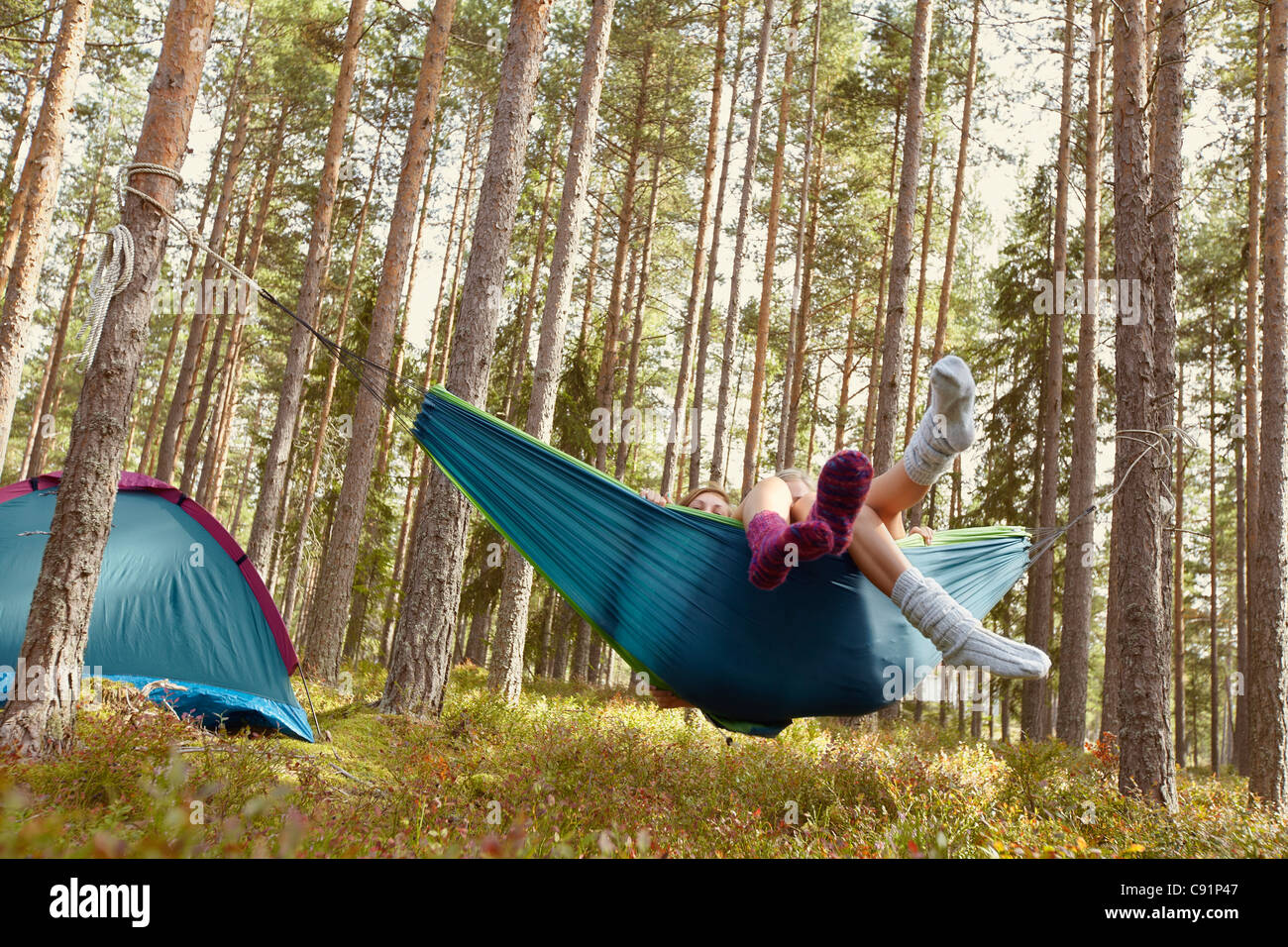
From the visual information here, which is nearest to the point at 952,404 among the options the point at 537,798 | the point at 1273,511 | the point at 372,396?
the point at 537,798

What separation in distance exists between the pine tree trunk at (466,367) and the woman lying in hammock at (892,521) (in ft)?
7.62

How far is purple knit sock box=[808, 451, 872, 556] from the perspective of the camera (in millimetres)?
1838

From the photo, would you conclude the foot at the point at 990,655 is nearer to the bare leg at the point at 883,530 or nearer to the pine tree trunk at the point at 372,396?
the bare leg at the point at 883,530

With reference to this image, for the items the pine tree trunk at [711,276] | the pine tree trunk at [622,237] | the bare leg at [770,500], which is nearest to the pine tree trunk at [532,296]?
the pine tree trunk at [622,237]

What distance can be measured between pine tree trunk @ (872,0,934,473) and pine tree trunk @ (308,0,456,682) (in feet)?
11.9

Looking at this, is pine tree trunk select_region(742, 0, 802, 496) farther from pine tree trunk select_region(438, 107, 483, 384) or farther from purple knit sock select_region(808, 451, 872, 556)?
purple knit sock select_region(808, 451, 872, 556)

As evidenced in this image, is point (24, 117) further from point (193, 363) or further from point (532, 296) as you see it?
point (532, 296)

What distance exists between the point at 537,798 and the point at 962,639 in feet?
5.78

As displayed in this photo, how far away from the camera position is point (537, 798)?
301 cm

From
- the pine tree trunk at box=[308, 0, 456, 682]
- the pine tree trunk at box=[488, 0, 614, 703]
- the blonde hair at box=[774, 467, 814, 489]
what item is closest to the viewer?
the blonde hair at box=[774, 467, 814, 489]

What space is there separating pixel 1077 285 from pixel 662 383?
303 inches

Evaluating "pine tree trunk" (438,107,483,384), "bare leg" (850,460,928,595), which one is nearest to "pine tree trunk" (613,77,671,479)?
"pine tree trunk" (438,107,483,384)

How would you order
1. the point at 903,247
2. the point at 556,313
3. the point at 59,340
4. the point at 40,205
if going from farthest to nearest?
the point at 59,340
the point at 903,247
the point at 556,313
the point at 40,205
